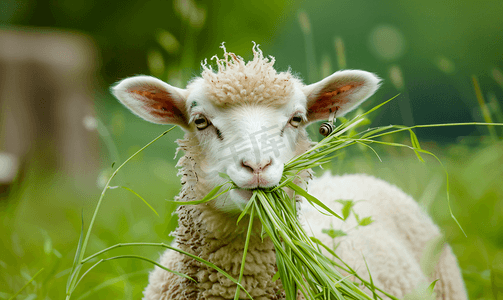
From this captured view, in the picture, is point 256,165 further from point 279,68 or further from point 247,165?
point 279,68

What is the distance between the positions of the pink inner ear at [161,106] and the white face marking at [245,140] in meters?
0.14

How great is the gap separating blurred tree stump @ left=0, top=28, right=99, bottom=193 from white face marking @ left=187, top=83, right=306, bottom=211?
5862 mm

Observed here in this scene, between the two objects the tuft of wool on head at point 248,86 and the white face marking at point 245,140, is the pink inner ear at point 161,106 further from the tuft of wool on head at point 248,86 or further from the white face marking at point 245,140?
the tuft of wool on head at point 248,86

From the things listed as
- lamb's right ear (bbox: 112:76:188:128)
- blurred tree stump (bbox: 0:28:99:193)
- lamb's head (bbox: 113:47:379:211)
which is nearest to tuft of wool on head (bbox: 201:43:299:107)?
lamb's head (bbox: 113:47:379:211)

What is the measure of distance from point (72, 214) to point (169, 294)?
7.07ft

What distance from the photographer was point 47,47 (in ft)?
25.2

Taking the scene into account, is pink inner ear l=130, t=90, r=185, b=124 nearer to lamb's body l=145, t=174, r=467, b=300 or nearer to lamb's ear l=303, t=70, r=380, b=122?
lamb's body l=145, t=174, r=467, b=300

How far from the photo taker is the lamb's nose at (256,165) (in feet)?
4.56

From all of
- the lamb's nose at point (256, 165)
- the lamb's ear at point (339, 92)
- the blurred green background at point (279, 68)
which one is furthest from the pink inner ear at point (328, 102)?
the lamb's nose at point (256, 165)

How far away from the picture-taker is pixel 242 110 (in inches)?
66.1

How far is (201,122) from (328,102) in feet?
2.65

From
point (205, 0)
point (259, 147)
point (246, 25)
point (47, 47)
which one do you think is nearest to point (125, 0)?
point (205, 0)

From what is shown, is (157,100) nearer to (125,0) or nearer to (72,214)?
(72,214)

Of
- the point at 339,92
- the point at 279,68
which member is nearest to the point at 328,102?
the point at 339,92
